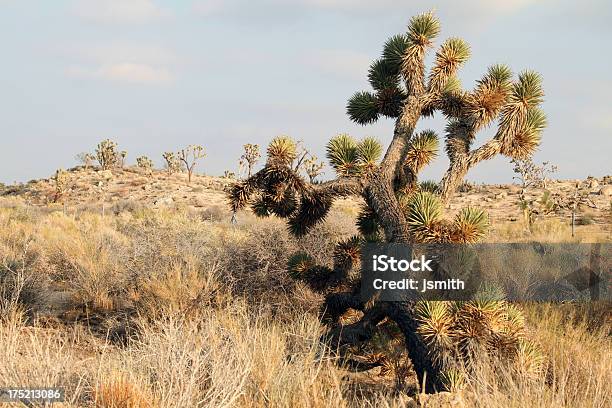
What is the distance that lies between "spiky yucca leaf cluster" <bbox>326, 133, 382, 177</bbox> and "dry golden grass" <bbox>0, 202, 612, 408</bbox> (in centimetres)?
179

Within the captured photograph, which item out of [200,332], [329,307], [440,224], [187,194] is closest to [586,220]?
[329,307]

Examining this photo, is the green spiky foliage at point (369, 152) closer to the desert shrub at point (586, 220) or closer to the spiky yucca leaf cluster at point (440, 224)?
the spiky yucca leaf cluster at point (440, 224)

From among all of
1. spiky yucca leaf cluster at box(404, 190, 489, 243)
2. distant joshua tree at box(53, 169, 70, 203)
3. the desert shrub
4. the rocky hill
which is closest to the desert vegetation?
spiky yucca leaf cluster at box(404, 190, 489, 243)

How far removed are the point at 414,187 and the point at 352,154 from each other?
0.96m

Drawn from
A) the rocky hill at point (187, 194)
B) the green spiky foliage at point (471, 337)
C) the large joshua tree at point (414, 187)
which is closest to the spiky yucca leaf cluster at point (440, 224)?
the large joshua tree at point (414, 187)

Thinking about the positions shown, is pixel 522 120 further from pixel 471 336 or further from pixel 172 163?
pixel 172 163

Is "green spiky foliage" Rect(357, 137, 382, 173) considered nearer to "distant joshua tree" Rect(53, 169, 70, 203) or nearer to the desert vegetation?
the desert vegetation

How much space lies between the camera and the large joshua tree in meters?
5.25

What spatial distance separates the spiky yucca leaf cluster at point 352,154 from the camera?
21.7 feet

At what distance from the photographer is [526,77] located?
6574 mm

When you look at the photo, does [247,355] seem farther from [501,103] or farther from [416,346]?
[501,103]

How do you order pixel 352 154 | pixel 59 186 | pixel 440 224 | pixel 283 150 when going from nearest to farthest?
pixel 440 224 < pixel 283 150 < pixel 352 154 < pixel 59 186

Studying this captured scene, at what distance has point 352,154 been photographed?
22.4 ft

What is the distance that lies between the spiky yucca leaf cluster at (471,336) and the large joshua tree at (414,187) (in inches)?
0.4
